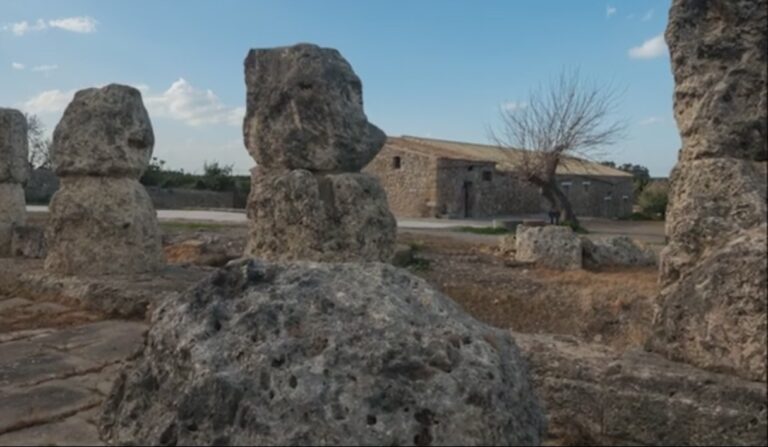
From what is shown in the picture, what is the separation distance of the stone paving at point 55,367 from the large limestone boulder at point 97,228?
45 cm

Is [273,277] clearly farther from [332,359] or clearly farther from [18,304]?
[18,304]

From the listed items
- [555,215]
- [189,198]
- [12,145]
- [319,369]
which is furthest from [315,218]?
[189,198]

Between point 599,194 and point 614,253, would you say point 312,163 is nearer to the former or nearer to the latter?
point 614,253

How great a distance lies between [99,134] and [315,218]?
2.40m

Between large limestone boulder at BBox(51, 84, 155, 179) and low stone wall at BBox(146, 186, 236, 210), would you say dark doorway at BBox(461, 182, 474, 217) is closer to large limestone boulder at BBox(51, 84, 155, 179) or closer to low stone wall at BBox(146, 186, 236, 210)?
low stone wall at BBox(146, 186, 236, 210)

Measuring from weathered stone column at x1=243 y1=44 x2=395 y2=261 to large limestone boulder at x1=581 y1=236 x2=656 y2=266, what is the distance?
25.7 feet

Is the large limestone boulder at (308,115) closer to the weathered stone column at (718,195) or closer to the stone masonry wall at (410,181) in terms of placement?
the weathered stone column at (718,195)

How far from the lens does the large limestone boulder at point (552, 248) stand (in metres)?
11.2

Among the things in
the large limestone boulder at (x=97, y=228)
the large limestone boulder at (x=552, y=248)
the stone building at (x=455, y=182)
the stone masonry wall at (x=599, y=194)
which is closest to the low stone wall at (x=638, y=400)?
the large limestone boulder at (x=97, y=228)

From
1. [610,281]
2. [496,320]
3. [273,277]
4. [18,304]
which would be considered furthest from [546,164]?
[273,277]

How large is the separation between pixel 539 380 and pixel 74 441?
5.40ft

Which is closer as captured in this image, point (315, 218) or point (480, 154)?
point (315, 218)

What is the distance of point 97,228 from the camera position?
5559 millimetres

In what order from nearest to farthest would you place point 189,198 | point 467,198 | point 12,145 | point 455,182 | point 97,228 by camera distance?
point 97,228 < point 12,145 < point 455,182 < point 467,198 < point 189,198
